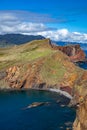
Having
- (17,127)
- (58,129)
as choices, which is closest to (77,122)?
(58,129)

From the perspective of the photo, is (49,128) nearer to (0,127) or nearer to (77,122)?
(0,127)

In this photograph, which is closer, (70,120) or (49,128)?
(49,128)

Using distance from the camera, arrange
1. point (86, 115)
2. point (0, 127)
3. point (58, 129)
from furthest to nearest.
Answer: point (0, 127), point (58, 129), point (86, 115)

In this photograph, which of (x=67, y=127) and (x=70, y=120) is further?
(x=70, y=120)

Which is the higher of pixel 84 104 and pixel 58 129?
pixel 84 104

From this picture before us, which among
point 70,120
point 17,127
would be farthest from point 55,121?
point 17,127

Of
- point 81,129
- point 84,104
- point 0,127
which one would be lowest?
point 0,127

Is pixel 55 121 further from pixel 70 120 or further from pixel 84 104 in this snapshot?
pixel 84 104

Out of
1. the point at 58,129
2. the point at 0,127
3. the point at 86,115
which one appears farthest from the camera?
the point at 0,127

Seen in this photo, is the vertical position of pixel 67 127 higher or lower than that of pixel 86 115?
lower
